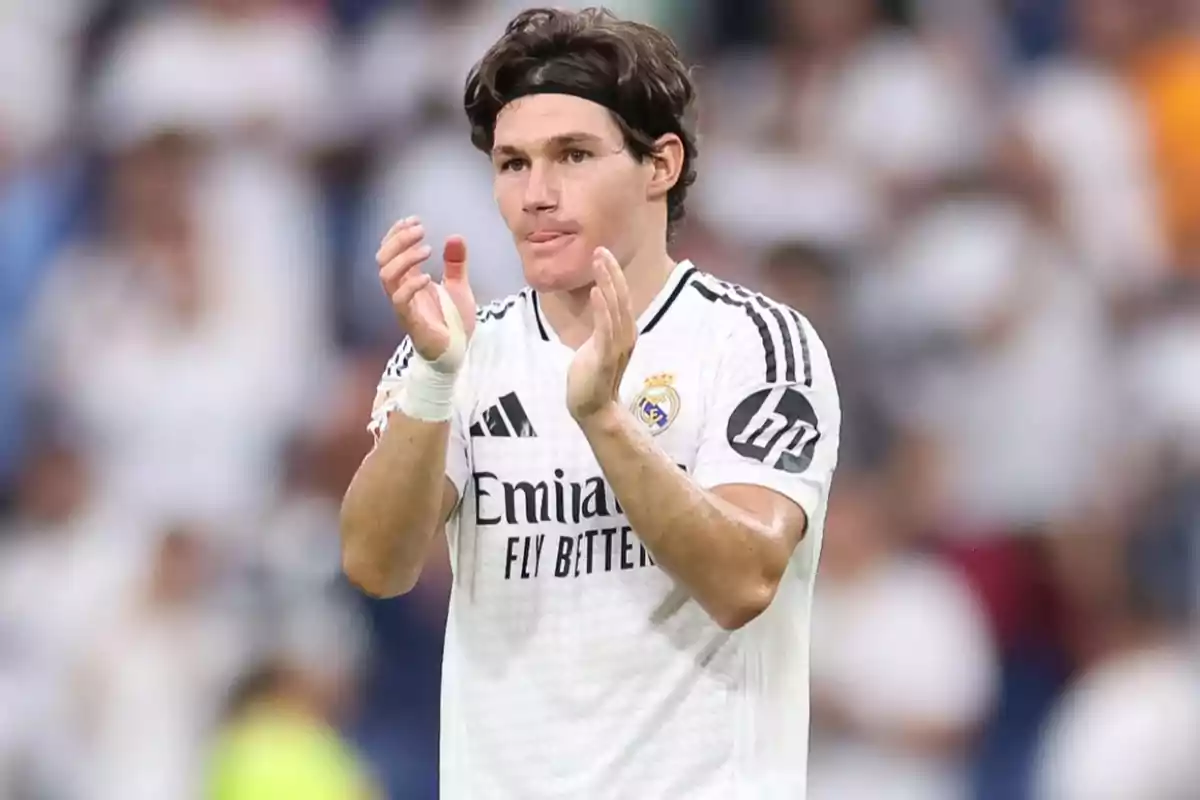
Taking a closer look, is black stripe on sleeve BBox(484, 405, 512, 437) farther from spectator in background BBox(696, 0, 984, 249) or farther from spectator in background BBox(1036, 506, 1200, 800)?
spectator in background BBox(696, 0, 984, 249)

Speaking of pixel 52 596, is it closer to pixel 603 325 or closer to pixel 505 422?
pixel 505 422

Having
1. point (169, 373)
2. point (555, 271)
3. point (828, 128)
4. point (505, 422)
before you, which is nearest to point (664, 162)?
point (555, 271)

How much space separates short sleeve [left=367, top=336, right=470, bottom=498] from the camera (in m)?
3.32

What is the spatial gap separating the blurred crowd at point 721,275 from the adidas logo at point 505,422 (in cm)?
286

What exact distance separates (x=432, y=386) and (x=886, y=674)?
124 inches

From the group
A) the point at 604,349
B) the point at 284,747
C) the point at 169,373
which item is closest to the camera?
the point at 604,349

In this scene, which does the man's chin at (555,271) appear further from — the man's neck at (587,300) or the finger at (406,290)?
the finger at (406,290)

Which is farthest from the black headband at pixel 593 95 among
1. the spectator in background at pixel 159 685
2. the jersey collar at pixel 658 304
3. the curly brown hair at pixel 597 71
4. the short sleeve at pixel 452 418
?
the spectator in background at pixel 159 685

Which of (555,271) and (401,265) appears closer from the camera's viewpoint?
(401,265)

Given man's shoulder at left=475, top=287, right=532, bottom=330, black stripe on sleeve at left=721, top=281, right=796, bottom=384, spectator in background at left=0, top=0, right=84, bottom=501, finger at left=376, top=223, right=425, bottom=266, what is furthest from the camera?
spectator in background at left=0, top=0, right=84, bottom=501

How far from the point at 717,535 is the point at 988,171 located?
469 cm

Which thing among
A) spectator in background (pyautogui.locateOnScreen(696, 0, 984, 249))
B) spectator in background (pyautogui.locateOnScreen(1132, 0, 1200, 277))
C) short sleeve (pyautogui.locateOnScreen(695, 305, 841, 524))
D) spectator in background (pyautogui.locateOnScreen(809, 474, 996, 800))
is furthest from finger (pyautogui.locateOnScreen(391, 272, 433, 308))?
spectator in background (pyautogui.locateOnScreen(1132, 0, 1200, 277))

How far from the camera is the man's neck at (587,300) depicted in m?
3.37

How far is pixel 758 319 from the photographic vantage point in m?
3.33
